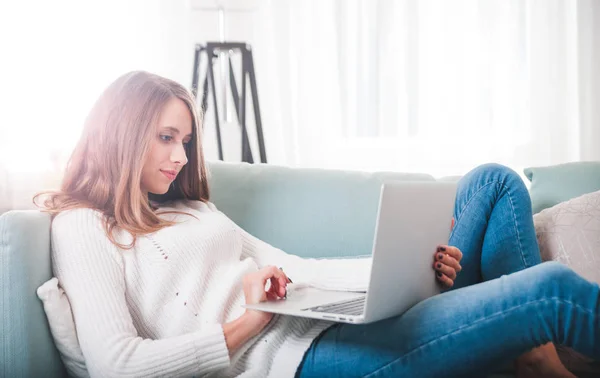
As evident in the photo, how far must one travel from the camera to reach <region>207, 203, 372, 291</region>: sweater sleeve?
1197mm

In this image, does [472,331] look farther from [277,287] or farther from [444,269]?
[277,287]

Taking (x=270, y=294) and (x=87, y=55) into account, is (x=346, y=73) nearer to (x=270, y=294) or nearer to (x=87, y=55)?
(x=87, y=55)

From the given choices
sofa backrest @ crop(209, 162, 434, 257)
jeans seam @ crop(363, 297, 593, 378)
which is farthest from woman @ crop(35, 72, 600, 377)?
sofa backrest @ crop(209, 162, 434, 257)

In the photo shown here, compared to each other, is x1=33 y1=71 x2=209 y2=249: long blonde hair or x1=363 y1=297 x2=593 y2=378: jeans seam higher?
x1=33 y1=71 x2=209 y2=249: long blonde hair

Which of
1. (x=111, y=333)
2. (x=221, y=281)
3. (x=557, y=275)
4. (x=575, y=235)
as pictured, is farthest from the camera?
(x=575, y=235)

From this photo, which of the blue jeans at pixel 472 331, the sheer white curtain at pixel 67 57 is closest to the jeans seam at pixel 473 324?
the blue jeans at pixel 472 331

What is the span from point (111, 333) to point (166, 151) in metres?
0.47

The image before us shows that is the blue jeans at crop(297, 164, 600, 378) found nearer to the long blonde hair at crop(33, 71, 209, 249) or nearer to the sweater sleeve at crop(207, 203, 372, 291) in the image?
the sweater sleeve at crop(207, 203, 372, 291)

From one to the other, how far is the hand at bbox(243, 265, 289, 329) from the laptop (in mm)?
23

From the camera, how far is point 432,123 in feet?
9.74

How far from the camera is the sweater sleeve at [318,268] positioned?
1197 millimetres

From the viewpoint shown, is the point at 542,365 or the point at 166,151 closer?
the point at 542,365

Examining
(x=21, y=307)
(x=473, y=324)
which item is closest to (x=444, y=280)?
(x=473, y=324)

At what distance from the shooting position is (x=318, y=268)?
1363 mm
